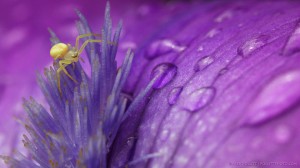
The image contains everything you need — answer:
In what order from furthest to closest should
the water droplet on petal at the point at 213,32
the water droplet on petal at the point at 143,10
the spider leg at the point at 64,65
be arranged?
the water droplet on petal at the point at 143,10, the water droplet on petal at the point at 213,32, the spider leg at the point at 64,65

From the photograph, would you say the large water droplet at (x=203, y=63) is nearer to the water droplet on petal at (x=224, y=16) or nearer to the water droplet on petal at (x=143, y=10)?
the water droplet on petal at (x=224, y=16)

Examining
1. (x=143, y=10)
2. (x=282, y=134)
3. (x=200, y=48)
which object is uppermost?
(x=143, y=10)

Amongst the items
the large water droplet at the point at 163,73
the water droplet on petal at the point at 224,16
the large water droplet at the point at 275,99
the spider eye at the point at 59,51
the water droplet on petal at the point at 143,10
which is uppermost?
the spider eye at the point at 59,51

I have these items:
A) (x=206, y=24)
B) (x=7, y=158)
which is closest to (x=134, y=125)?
(x=7, y=158)

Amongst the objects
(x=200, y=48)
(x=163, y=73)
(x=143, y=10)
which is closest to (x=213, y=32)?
(x=200, y=48)

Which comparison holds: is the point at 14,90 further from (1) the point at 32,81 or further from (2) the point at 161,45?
(2) the point at 161,45

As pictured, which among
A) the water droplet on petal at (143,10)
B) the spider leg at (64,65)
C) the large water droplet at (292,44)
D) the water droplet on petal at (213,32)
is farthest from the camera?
the water droplet on petal at (143,10)

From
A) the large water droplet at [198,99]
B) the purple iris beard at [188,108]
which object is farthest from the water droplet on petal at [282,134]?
the large water droplet at [198,99]

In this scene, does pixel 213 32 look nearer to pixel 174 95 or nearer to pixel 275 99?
pixel 174 95

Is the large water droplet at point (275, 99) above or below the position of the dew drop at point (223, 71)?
below
